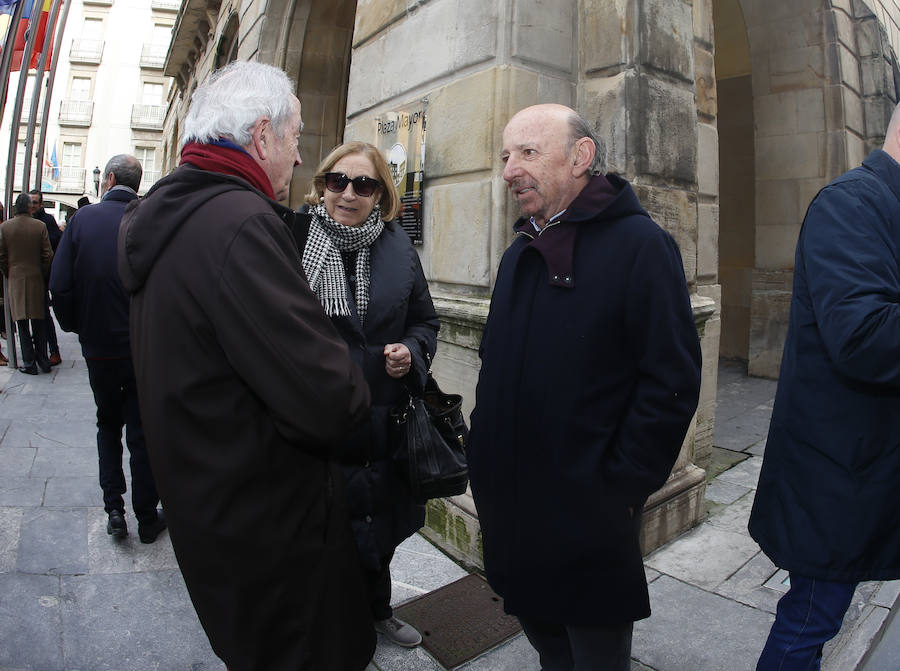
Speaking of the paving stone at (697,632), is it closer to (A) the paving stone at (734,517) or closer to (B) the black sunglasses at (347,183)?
(A) the paving stone at (734,517)

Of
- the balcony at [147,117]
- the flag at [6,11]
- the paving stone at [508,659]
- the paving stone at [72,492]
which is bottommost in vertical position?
the paving stone at [508,659]

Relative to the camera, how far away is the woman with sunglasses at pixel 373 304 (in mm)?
2051

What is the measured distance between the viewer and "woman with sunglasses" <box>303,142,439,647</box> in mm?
2051

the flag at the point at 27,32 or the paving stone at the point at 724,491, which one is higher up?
the flag at the point at 27,32

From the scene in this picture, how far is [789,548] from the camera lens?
68.6 inches

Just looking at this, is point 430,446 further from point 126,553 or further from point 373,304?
point 126,553

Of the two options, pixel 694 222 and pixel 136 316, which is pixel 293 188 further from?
pixel 136 316

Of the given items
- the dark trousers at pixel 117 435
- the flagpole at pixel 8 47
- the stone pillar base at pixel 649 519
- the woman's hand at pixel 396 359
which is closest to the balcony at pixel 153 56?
the flagpole at pixel 8 47

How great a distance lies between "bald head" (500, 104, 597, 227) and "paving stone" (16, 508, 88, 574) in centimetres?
279

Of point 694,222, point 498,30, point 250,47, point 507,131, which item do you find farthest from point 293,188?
point 507,131

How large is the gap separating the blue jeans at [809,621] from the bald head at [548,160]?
1.25 metres

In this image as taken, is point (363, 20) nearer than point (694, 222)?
No

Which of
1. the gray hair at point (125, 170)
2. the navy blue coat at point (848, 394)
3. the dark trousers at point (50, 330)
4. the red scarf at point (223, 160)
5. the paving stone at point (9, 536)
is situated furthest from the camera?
the dark trousers at point (50, 330)

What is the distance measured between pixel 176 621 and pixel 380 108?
121 inches
